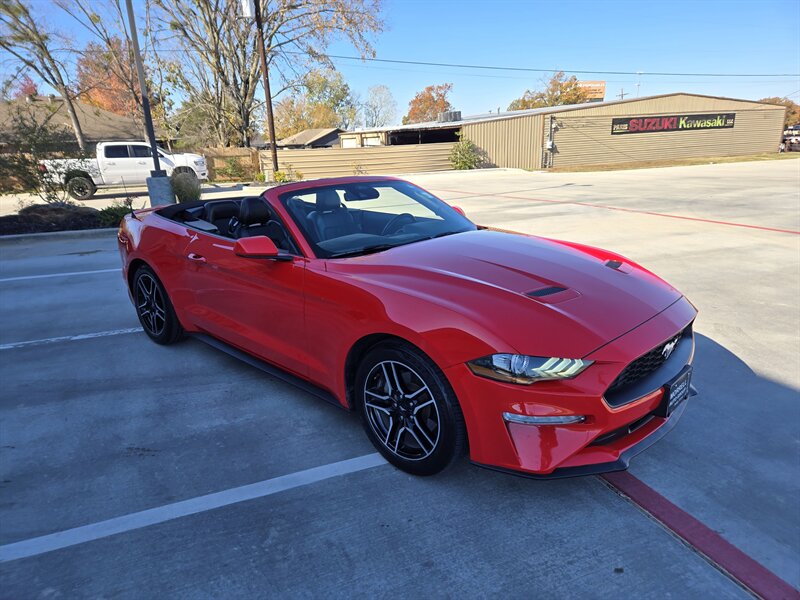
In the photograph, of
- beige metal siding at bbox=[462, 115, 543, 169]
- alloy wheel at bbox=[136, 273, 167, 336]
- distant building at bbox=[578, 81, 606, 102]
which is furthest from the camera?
distant building at bbox=[578, 81, 606, 102]

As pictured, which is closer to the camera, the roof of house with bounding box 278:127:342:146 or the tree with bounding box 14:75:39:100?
the tree with bounding box 14:75:39:100

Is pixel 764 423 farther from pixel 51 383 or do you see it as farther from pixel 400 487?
pixel 51 383

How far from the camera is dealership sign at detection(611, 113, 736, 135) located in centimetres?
3612

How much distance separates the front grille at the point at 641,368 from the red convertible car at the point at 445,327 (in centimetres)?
1

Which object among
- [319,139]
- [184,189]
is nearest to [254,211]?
[184,189]

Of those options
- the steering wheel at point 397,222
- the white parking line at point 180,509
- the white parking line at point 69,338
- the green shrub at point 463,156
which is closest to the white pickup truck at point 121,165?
the white parking line at point 69,338

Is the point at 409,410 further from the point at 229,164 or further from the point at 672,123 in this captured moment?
the point at 672,123

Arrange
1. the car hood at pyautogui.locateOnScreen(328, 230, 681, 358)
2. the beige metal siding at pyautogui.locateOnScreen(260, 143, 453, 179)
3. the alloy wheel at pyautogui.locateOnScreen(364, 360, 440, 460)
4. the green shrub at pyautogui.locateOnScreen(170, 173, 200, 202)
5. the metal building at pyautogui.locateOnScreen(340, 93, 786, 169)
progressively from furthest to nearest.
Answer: the metal building at pyautogui.locateOnScreen(340, 93, 786, 169) < the beige metal siding at pyautogui.locateOnScreen(260, 143, 453, 179) < the green shrub at pyautogui.locateOnScreen(170, 173, 200, 202) < the alloy wheel at pyautogui.locateOnScreen(364, 360, 440, 460) < the car hood at pyautogui.locateOnScreen(328, 230, 681, 358)

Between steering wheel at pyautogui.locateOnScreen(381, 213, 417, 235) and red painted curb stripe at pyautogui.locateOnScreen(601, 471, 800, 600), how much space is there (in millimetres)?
2022

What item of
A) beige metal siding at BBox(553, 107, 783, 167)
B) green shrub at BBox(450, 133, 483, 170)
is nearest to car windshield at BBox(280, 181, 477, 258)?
green shrub at BBox(450, 133, 483, 170)

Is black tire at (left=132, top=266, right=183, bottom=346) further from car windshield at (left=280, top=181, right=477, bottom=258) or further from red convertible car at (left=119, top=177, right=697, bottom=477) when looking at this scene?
car windshield at (left=280, top=181, right=477, bottom=258)

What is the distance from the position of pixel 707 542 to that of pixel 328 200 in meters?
2.93

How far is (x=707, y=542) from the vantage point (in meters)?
2.15

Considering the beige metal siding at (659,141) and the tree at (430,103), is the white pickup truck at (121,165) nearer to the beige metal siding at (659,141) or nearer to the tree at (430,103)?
the beige metal siding at (659,141)
